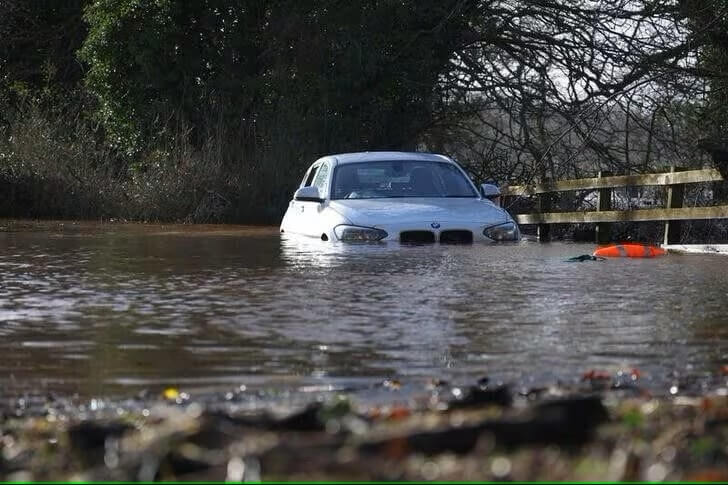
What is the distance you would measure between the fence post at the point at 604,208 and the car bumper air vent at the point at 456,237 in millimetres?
7616

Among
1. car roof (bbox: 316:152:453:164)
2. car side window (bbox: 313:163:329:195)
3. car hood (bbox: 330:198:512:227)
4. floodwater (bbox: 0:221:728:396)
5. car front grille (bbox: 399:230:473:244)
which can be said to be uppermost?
car roof (bbox: 316:152:453:164)

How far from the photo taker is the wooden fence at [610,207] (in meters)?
22.3

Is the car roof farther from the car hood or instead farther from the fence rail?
the fence rail

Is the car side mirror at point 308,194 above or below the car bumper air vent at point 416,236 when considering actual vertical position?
above

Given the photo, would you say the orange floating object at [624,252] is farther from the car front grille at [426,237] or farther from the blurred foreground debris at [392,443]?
the blurred foreground debris at [392,443]

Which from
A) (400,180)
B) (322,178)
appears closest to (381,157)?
(400,180)

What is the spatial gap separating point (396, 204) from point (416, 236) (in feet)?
2.90

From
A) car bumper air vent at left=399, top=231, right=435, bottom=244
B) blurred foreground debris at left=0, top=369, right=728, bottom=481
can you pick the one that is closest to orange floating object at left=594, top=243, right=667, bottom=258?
car bumper air vent at left=399, top=231, right=435, bottom=244

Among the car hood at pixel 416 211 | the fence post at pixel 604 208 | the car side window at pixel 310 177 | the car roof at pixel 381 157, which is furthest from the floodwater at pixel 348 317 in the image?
the fence post at pixel 604 208

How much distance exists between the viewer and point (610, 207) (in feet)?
86.3

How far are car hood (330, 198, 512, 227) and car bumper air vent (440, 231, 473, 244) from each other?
0.15 metres

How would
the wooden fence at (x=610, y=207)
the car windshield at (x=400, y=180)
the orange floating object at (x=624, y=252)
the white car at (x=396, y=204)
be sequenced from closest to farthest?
the orange floating object at (x=624, y=252) → the white car at (x=396, y=204) → the car windshield at (x=400, y=180) → the wooden fence at (x=610, y=207)

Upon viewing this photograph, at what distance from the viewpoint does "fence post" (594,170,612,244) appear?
85.3 feet

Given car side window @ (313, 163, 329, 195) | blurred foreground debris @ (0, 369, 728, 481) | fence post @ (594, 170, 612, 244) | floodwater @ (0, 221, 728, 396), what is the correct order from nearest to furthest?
blurred foreground debris @ (0, 369, 728, 481) → floodwater @ (0, 221, 728, 396) → car side window @ (313, 163, 329, 195) → fence post @ (594, 170, 612, 244)
